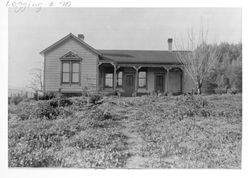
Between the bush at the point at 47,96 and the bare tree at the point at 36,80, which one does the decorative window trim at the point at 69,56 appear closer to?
the bare tree at the point at 36,80

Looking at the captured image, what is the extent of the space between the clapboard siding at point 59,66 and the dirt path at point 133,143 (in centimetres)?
473

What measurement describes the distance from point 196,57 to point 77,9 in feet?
18.1

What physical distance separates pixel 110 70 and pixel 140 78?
5.88ft

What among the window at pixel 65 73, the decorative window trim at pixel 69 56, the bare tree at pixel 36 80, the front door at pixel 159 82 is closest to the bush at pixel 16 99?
the bare tree at pixel 36 80

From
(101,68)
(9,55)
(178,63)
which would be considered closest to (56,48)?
(101,68)

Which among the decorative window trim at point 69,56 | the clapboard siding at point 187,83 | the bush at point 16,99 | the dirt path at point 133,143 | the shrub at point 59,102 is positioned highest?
the decorative window trim at point 69,56

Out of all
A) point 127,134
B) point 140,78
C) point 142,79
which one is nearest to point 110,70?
point 140,78

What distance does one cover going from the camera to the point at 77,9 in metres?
7.45

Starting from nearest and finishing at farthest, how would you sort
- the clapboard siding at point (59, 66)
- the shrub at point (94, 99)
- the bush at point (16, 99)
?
the bush at point (16, 99) < the shrub at point (94, 99) < the clapboard siding at point (59, 66)

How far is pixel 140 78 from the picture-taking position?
14633 millimetres

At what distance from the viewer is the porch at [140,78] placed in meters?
13.7

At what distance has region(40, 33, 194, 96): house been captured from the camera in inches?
484
